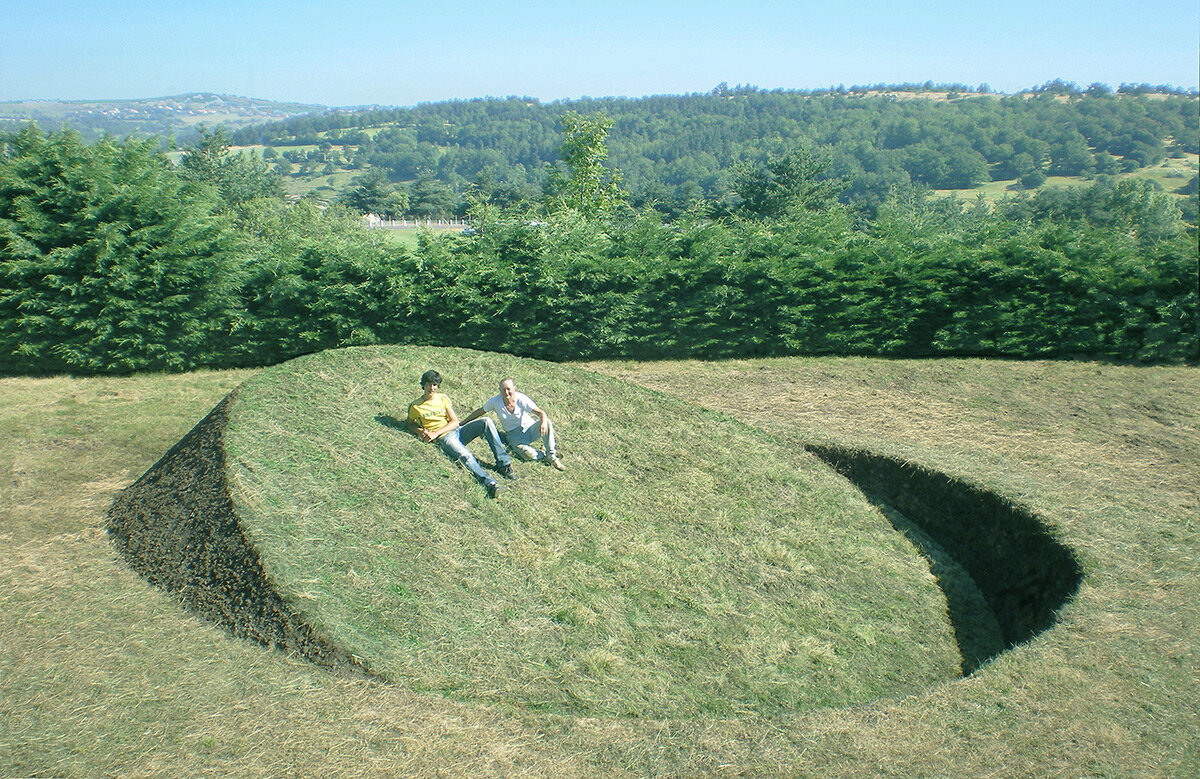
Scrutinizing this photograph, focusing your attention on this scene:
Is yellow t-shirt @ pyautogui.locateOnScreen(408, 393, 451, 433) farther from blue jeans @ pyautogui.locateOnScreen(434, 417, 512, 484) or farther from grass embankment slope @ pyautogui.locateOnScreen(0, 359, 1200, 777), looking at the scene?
grass embankment slope @ pyautogui.locateOnScreen(0, 359, 1200, 777)

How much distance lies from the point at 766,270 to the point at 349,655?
11472mm

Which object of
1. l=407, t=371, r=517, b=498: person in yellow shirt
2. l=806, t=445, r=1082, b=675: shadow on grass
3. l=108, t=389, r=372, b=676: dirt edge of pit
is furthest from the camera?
l=407, t=371, r=517, b=498: person in yellow shirt

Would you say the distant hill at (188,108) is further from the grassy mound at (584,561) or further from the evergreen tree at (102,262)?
the grassy mound at (584,561)

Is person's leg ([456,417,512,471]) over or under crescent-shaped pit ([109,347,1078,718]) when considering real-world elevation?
over

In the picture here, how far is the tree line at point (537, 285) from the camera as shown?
42.8 ft

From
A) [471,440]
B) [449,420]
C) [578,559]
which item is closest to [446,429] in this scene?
[449,420]

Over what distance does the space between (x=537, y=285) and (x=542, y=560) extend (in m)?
8.21

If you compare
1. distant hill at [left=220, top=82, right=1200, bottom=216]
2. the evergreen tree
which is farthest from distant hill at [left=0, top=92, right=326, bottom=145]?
the evergreen tree

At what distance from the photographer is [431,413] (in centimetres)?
803

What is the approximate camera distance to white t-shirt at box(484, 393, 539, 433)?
827cm

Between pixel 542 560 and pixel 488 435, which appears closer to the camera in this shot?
pixel 542 560

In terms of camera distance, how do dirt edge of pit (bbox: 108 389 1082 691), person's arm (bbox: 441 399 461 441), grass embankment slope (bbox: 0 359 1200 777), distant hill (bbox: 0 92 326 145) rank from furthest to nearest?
1. distant hill (bbox: 0 92 326 145)
2. person's arm (bbox: 441 399 461 441)
3. dirt edge of pit (bbox: 108 389 1082 691)
4. grass embankment slope (bbox: 0 359 1200 777)

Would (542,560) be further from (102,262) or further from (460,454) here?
(102,262)

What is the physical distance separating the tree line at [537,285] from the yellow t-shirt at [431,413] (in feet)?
20.7
